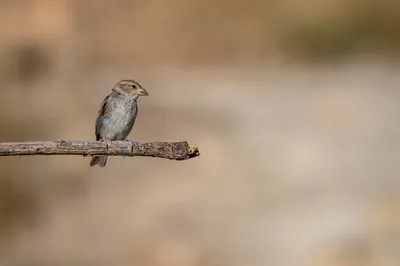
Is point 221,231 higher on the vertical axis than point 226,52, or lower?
lower

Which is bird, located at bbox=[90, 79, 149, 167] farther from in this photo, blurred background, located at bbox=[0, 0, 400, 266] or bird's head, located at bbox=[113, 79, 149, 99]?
blurred background, located at bbox=[0, 0, 400, 266]

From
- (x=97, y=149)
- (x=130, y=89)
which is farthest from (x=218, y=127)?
(x=97, y=149)

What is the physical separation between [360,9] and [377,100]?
397 mm

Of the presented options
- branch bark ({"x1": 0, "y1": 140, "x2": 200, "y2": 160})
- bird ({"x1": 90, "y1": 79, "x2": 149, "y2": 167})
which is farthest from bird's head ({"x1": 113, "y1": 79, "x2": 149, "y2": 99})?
branch bark ({"x1": 0, "y1": 140, "x2": 200, "y2": 160})

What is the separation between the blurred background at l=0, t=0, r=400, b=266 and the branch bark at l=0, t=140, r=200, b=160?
213 centimetres

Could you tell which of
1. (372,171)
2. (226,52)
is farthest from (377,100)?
(226,52)

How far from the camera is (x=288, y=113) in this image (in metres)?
4.02

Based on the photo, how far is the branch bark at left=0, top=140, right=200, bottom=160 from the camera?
1756 millimetres

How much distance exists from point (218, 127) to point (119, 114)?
1.19 m

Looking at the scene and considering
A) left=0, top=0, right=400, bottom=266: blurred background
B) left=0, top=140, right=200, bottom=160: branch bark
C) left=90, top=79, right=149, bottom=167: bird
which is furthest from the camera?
left=0, top=0, right=400, bottom=266: blurred background

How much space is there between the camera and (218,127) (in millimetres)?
3990

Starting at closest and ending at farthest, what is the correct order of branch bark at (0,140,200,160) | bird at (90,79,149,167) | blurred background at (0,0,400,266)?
branch bark at (0,140,200,160), bird at (90,79,149,167), blurred background at (0,0,400,266)

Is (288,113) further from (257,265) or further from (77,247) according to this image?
(77,247)

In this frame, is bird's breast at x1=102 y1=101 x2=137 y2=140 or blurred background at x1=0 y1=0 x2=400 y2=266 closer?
bird's breast at x1=102 y1=101 x2=137 y2=140
